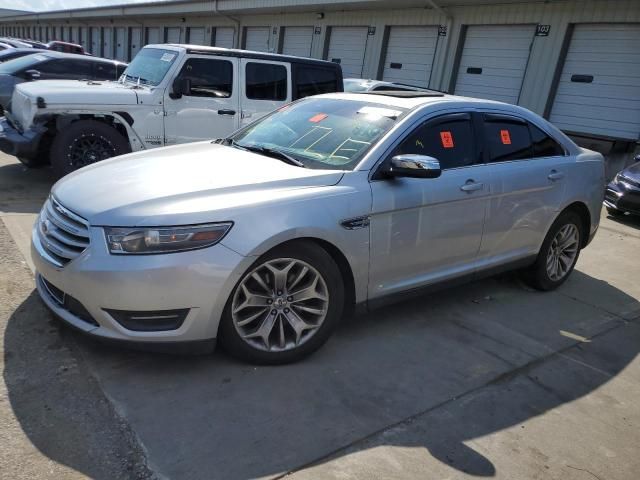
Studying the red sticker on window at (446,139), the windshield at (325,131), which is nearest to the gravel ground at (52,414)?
the windshield at (325,131)

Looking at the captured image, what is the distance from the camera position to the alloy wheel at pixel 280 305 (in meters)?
3.04

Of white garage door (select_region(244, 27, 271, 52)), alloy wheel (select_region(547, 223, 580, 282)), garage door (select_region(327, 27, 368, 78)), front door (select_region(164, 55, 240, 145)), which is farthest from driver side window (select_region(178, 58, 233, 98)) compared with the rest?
white garage door (select_region(244, 27, 271, 52))

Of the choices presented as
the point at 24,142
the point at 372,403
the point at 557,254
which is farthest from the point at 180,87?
the point at 372,403

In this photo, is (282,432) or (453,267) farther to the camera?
(453,267)

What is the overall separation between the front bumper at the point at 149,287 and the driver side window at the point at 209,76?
463 centimetres

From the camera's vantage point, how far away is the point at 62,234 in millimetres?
3033

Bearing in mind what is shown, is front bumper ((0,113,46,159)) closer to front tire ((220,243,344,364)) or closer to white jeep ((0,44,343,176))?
white jeep ((0,44,343,176))

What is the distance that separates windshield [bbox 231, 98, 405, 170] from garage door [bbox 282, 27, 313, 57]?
15965 mm

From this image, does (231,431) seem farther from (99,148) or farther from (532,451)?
(99,148)

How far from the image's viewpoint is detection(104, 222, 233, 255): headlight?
276 cm

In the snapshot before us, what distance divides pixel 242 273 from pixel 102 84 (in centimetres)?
541

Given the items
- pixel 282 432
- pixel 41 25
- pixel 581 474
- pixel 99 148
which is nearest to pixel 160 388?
pixel 282 432

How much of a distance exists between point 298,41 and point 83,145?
14621 mm

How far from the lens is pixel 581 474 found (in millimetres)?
2639
